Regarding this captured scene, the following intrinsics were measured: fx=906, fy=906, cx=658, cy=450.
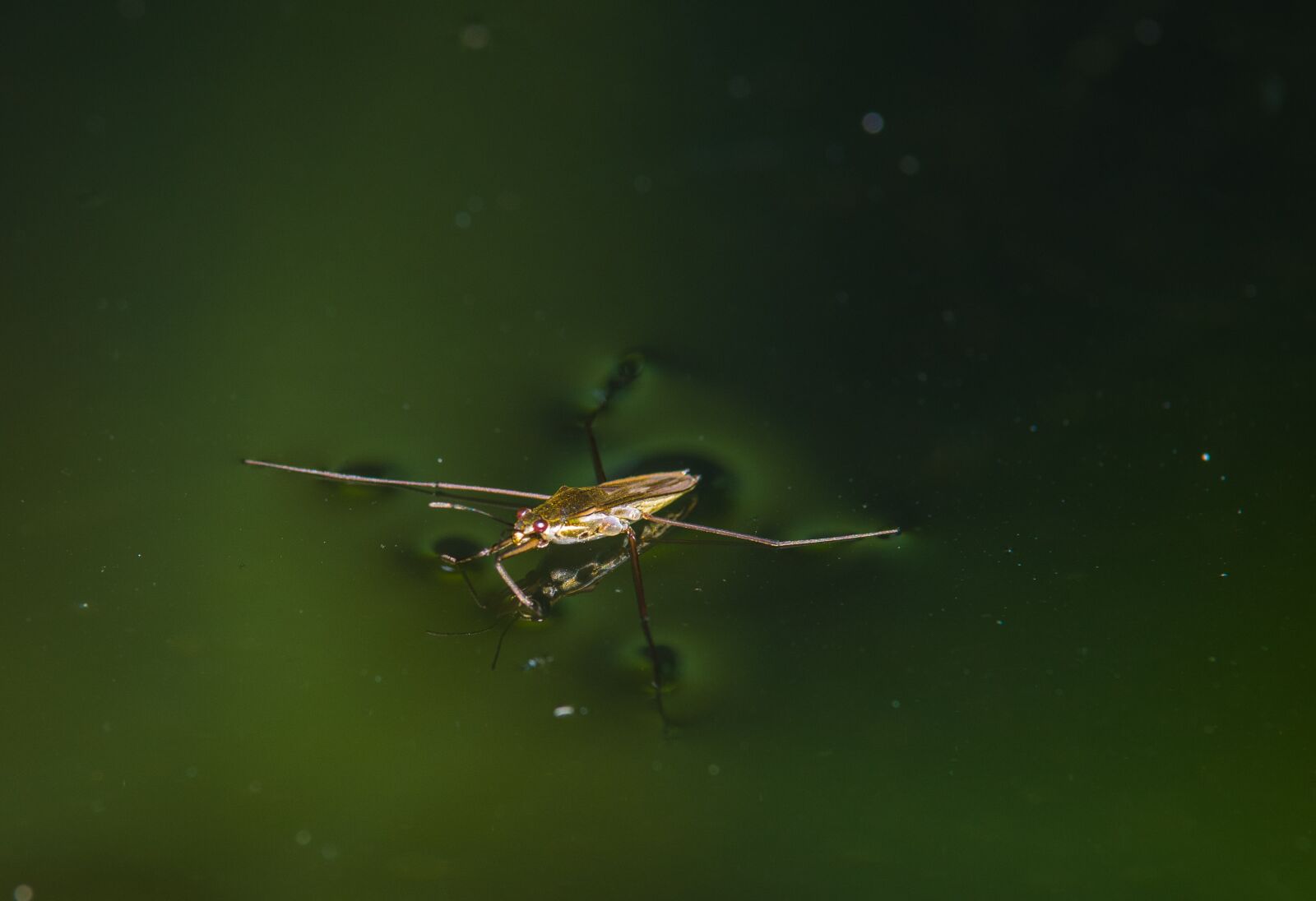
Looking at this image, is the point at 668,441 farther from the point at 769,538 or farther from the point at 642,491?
the point at 769,538

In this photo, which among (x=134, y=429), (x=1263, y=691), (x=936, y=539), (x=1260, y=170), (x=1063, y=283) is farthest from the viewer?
(x=1260, y=170)

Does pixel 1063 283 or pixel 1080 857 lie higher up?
pixel 1063 283

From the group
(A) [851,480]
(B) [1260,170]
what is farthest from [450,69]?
(B) [1260,170]

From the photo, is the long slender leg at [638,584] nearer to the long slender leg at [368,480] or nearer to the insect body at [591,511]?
the insect body at [591,511]

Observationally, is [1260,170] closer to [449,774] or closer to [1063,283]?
[1063,283]

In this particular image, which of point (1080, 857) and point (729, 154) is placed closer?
point (1080, 857)

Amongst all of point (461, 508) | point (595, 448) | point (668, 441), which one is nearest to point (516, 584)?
point (461, 508)
